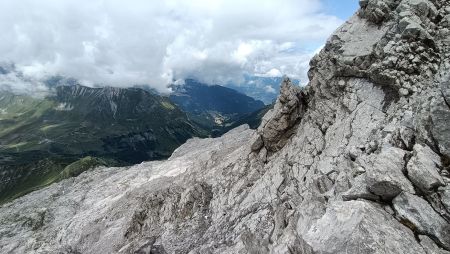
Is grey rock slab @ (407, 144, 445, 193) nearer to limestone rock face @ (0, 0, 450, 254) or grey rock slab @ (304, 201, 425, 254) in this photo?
limestone rock face @ (0, 0, 450, 254)

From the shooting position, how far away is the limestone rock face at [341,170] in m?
26.5

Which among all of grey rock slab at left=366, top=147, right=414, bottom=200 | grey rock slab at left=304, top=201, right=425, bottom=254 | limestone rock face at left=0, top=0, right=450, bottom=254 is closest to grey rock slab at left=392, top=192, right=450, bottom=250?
limestone rock face at left=0, top=0, right=450, bottom=254

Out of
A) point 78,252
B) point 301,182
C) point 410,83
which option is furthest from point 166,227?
point 410,83

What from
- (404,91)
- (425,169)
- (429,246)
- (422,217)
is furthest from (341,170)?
(429,246)

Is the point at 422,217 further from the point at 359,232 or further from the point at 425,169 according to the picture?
the point at 359,232

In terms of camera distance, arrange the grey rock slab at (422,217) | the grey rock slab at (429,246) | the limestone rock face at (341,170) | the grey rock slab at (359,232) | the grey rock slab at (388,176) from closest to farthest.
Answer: the grey rock slab at (429,246) → the grey rock slab at (359,232) → the grey rock slab at (422,217) → the limestone rock face at (341,170) → the grey rock slab at (388,176)

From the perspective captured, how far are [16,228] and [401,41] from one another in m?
133

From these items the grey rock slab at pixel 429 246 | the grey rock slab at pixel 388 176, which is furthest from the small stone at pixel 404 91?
the grey rock slab at pixel 429 246

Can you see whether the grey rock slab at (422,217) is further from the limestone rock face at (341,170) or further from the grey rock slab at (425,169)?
the grey rock slab at (425,169)

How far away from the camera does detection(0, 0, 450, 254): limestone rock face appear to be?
26.5 meters

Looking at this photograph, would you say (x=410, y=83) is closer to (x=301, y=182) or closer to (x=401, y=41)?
(x=401, y=41)

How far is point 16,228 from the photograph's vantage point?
131750 millimetres

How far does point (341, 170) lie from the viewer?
126 ft

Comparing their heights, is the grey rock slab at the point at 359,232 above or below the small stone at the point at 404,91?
below
